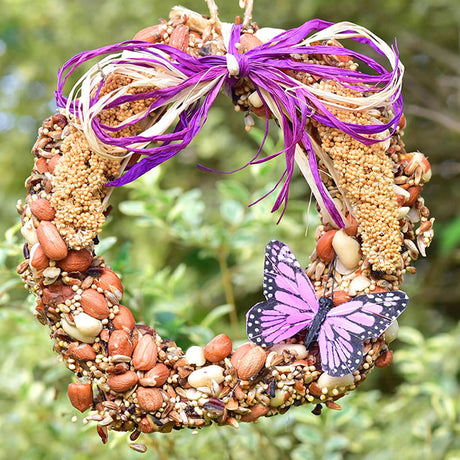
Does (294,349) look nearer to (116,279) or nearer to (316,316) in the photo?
(316,316)

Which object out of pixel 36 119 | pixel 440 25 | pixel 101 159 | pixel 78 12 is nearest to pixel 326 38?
pixel 101 159

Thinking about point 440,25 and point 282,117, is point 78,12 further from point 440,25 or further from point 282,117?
point 282,117

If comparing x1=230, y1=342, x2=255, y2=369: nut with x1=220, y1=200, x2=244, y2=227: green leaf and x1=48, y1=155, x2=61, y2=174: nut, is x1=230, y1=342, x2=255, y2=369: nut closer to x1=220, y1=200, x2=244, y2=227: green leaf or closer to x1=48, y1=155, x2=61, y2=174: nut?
x1=48, y1=155, x2=61, y2=174: nut

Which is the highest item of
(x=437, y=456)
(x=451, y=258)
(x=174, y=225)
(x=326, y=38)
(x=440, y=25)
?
(x=326, y=38)

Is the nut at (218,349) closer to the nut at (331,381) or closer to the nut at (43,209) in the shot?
the nut at (331,381)

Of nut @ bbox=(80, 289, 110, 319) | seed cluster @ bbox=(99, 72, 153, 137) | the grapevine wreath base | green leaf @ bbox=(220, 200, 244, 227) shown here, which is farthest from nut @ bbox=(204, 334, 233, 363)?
green leaf @ bbox=(220, 200, 244, 227)

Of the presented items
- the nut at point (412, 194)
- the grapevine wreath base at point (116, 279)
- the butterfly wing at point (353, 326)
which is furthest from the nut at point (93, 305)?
the nut at point (412, 194)

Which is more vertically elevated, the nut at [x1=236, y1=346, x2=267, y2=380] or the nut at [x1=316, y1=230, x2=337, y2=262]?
the nut at [x1=316, y1=230, x2=337, y2=262]
